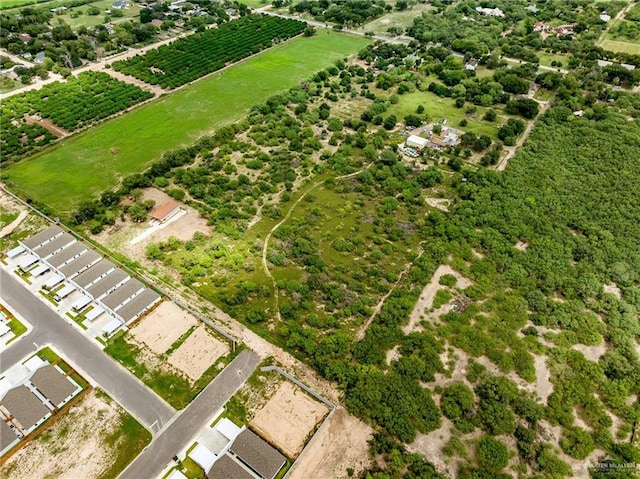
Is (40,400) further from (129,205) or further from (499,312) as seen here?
(499,312)

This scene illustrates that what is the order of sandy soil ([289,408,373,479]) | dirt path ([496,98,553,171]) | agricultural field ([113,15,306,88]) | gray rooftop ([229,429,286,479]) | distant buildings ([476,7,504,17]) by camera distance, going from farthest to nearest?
distant buildings ([476,7,504,17]), agricultural field ([113,15,306,88]), dirt path ([496,98,553,171]), sandy soil ([289,408,373,479]), gray rooftop ([229,429,286,479])

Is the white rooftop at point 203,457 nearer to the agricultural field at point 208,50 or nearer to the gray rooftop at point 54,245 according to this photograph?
the gray rooftop at point 54,245

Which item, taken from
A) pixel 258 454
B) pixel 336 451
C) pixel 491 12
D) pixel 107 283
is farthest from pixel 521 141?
pixel 491 12

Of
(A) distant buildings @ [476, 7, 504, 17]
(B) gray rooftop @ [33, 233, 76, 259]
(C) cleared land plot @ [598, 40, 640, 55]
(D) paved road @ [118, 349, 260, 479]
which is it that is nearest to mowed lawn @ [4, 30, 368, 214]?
(B) gray rooftop @ [33, 233, 76, 259]

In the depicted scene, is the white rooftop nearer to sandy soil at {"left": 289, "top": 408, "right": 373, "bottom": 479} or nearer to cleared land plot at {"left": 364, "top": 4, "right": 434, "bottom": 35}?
sandy soil at {"left": 289, "top": 408, "right": 373, "bottom": 479}

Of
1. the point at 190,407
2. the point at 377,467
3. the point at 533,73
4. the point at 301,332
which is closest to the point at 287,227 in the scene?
the point at 301,332
